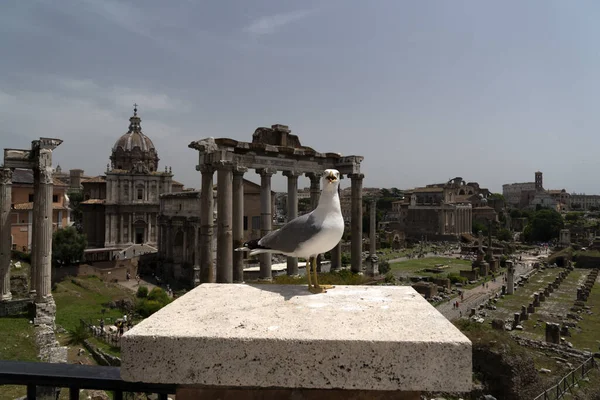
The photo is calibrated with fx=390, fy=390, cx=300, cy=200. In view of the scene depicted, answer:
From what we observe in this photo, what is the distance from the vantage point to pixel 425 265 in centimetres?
5775

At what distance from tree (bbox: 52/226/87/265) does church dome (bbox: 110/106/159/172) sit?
50.7 feet

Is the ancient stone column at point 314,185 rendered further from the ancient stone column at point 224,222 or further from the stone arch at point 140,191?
the stone arch at point 140,191

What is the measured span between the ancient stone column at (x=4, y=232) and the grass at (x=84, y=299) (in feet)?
11.7

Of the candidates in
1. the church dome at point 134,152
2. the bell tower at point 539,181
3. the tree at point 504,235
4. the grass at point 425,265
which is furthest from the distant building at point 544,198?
the church dome at point 134,152

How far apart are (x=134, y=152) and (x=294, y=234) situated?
51996mm

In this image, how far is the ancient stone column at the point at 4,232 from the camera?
60.4 ft

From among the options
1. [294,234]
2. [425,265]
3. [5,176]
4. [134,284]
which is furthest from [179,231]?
[294,234]

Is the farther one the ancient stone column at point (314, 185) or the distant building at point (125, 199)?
the distant building at point (125, 199)

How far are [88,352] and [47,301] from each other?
330cm

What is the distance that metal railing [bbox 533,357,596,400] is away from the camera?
45.8 ft

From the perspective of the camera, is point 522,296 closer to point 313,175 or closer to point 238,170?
point 313,175

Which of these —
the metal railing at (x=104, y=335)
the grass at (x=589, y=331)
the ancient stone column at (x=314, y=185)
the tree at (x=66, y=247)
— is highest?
the ancient stone column at (x=314, y=185)

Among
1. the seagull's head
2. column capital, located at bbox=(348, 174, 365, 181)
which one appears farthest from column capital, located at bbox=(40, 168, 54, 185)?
the seagull's head

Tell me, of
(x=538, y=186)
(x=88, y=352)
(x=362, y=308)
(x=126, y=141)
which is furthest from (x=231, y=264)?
(x=538, y=186)
